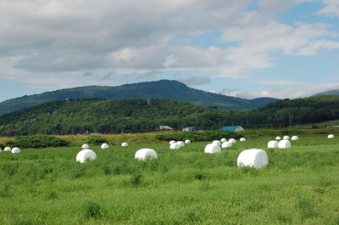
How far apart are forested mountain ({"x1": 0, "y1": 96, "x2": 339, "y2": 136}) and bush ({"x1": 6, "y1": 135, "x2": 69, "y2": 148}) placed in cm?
7144

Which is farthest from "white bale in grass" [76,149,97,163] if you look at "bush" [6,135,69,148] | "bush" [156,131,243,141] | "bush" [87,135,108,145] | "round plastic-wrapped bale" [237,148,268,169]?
"bush" [156,131,243,141]

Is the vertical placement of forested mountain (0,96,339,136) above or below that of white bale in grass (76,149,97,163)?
above

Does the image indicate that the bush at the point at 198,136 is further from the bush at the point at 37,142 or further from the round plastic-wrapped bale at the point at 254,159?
the round plastic-wrapped bale at the point at 254,159

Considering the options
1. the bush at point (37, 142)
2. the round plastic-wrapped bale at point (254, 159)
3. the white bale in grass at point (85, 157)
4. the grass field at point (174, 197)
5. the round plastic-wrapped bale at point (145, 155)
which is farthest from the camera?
the bush at point (37, 142)

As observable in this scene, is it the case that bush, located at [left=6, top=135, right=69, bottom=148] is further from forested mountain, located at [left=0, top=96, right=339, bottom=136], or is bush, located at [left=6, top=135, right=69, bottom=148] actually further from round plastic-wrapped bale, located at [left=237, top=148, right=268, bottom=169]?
forested mountain, located at [left=0, top=96, right=339, bottom=136]

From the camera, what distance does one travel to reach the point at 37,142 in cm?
7525

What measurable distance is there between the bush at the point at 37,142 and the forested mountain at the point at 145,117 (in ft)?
234

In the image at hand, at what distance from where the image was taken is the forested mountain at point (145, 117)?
156m

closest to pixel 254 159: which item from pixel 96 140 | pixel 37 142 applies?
pixel 96 140

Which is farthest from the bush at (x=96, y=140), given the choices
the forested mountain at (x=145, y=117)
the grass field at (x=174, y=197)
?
the forested mountain at (x=145, y=117)

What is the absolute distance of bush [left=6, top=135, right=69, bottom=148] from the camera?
73.7m

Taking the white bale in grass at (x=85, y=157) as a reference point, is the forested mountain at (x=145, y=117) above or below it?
above

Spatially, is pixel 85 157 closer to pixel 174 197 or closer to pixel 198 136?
pixel 174 197

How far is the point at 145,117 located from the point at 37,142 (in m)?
105
